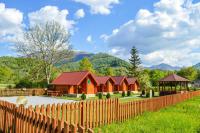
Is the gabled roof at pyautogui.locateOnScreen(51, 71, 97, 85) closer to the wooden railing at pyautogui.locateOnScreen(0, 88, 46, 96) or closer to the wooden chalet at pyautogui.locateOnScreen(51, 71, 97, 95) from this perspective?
the wooden chalet at pyautogui.locateOnScreen(51, 71, 97, 95)

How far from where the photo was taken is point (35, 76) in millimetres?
61438

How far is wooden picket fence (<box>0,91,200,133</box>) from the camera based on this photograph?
6.83m

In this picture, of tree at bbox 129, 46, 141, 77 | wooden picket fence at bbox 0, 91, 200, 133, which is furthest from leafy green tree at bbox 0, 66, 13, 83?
wooden picket fence at bbox 0, 91, 200, 133

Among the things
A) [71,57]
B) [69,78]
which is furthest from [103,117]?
[71,57]

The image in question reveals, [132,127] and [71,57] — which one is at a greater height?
[71,57]

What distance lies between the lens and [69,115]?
12.0 metres

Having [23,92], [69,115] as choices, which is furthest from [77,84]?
[69,115]

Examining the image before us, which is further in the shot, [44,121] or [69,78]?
[69,78]

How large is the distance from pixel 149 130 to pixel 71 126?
709 cm

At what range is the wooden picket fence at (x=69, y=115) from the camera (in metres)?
6.83

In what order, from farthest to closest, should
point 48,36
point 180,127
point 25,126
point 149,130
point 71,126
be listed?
point 48,36 → point 180,127 → point 149,130 → point 25,126 → point 71,126

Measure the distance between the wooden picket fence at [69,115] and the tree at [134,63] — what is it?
2692 inches

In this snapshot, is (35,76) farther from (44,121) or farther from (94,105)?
(44,121)

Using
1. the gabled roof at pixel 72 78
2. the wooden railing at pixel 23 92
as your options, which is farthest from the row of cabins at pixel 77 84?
the wooden railing at pixel 23 92
